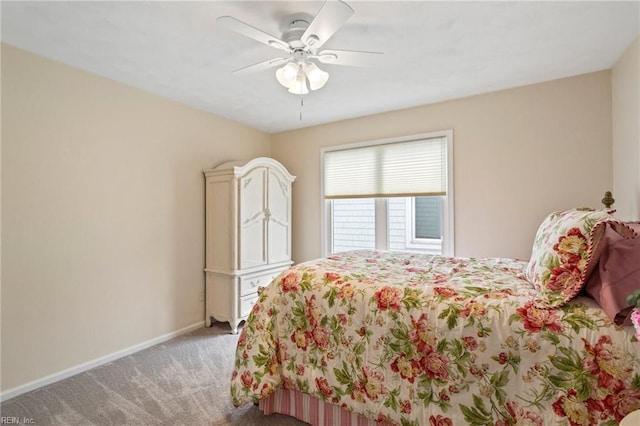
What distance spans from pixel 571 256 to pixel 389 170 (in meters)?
2.47

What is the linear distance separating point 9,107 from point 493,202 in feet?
13.1

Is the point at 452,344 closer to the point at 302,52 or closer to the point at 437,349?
the point at 437,349

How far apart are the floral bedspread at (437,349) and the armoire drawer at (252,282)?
1471 mm

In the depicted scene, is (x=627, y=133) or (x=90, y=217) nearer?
(x=627, y=133)

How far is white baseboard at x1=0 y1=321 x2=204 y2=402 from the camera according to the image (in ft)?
7.07

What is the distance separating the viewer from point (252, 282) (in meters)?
3.46

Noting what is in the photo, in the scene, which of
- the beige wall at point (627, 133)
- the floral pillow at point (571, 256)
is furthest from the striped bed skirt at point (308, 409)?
the beige wall at point (627, 133)

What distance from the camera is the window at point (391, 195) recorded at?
334 centimetres

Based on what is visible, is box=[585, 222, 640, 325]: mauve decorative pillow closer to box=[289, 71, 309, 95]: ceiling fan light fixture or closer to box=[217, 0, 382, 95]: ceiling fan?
box=[217, 0, 382, 95]: ceiling fan

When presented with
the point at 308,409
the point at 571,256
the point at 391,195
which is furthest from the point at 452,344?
the point at 391,195

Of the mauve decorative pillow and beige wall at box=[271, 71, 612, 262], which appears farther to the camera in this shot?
beige wall at box=[271, 71, 612, 262]

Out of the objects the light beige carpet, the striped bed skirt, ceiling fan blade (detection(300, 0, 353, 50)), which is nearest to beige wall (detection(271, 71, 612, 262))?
ceiling fan blade (detection(300, 0, 353, 50))

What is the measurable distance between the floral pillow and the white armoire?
2.67m

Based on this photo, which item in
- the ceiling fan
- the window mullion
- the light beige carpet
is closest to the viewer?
the ceiling fan
